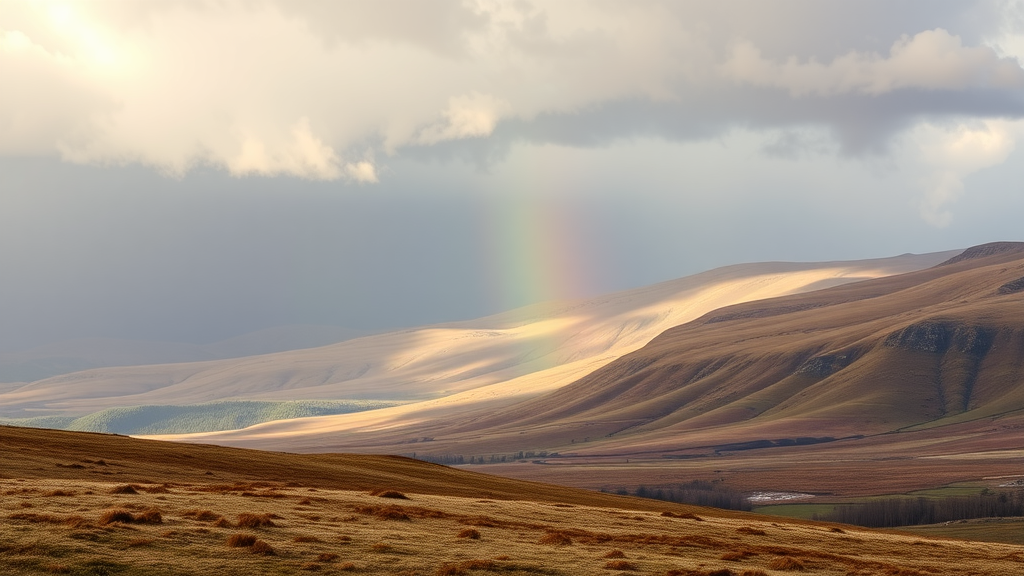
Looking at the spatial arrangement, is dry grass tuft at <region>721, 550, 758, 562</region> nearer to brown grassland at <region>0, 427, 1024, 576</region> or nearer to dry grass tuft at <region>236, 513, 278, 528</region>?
brown grassland at <region>0, 427, 1024, 576</region>

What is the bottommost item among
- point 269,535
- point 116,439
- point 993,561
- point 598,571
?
point 993,561

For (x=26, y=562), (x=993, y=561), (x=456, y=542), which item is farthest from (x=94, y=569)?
(x=993, y=561)

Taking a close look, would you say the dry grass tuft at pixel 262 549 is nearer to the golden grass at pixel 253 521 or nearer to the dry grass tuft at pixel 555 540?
the golden grass at pixel 253 521

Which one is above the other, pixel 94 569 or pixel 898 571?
pixel 94 569

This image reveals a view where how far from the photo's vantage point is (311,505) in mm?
62250

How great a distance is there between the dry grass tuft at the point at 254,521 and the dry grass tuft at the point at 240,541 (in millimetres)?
5520

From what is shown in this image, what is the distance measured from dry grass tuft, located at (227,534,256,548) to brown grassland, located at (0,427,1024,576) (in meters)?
0.05

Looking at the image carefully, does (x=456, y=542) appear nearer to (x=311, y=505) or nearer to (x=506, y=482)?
(x=311, y=505)

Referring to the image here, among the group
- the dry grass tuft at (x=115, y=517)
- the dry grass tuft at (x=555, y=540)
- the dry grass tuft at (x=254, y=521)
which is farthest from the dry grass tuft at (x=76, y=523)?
the dry grass tuft at (x=555, y=540)

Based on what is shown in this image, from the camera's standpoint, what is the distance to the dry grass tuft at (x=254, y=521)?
162 ft

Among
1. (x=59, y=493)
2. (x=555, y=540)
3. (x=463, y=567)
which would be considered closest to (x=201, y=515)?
(x=59, y=493)

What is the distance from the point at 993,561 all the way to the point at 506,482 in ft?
197

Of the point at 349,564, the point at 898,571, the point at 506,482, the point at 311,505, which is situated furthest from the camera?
the point at 506,482

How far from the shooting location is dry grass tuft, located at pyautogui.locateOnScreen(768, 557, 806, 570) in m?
54.7
